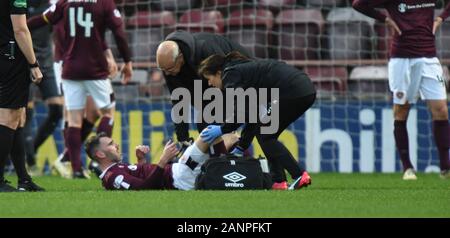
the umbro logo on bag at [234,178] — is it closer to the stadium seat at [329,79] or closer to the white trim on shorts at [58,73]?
the white trim on shorts at [58,73]

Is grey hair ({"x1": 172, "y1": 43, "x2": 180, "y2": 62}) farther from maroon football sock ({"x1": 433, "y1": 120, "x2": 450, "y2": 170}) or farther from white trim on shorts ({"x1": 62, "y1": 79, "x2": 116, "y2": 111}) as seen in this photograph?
maroon football sock ({"x1": 433, "y1": 120, "x2": 450, "y2": 170})

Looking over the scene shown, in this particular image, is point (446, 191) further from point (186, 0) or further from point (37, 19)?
point (186, 0)

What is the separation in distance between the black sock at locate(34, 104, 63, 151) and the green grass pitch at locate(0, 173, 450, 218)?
330cm

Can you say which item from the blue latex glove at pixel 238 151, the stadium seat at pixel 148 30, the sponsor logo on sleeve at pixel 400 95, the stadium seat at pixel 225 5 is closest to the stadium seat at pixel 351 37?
the stadium seat at pixel 225 5

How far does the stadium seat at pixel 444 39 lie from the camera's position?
13.8 meters

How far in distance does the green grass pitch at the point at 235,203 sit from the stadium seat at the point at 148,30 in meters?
4.96

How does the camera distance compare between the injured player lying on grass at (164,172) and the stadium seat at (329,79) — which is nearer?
the injured player lying on grass at (164,172)

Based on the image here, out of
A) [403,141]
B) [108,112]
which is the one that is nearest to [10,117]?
[108,112]

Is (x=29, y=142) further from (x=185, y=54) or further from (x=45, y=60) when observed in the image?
(x=185, y=54)

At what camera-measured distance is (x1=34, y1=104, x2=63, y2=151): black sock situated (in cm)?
1283

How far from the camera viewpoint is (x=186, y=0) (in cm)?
1440

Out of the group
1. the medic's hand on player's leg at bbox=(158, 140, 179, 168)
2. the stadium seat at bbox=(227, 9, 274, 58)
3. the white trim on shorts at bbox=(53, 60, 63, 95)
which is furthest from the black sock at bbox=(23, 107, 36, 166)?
the medic's hand on player's leg at bbox=(158, 140, 179, 168)

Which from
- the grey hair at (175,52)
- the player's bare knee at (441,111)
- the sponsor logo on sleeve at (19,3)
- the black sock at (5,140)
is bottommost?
the player's bare knee at (441,111)

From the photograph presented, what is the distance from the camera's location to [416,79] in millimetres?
11188
